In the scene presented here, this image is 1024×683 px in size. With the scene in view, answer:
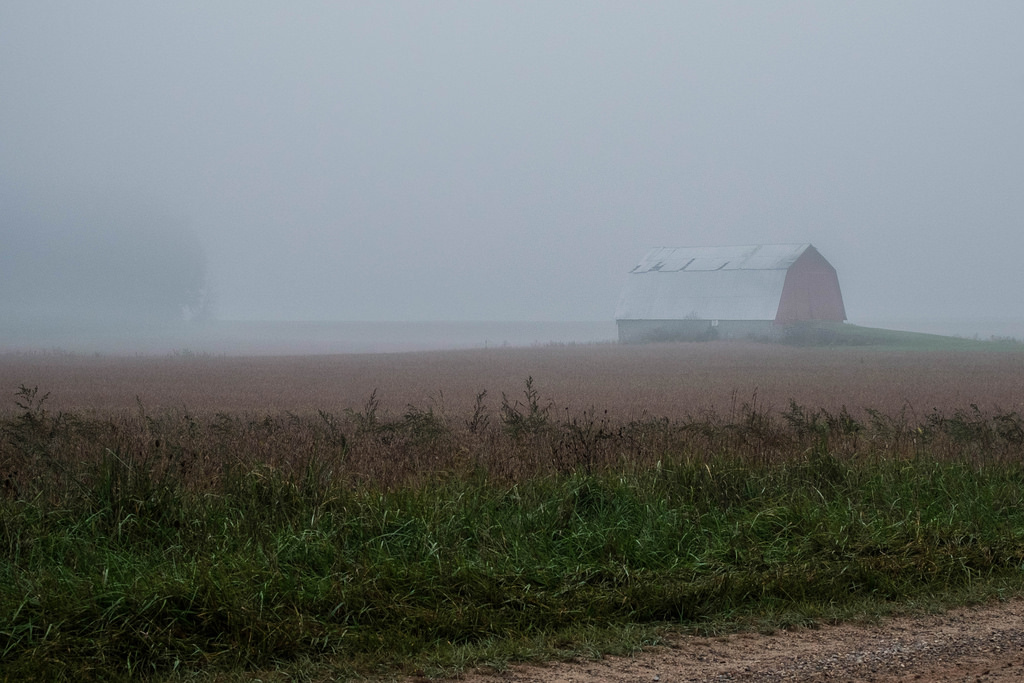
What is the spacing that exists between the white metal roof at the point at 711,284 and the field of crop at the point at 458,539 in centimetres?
6127

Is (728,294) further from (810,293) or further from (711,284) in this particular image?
(810,293)

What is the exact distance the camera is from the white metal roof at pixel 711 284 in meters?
73.1

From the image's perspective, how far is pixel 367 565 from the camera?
6.63 m

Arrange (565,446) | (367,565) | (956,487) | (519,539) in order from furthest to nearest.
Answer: (565,446) → (956,487) → (519,539) → (367,565)

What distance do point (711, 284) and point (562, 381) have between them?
43.9 meters

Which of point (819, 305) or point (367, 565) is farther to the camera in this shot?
Result: point (819, 305)

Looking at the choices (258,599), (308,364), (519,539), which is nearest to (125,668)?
(258,599)

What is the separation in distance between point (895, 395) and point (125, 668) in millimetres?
25440

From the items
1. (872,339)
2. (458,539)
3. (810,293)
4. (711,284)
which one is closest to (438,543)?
(458,539)

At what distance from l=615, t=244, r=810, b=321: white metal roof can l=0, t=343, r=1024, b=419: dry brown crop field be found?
1622cm

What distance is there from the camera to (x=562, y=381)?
115ft

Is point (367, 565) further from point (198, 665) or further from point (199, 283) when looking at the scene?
point (199, 283)

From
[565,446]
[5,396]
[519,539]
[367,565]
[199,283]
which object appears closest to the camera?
[367,565]

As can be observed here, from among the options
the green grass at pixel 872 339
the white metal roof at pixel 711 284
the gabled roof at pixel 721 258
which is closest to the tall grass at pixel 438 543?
the green grass at pixel 872 339
